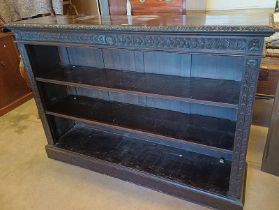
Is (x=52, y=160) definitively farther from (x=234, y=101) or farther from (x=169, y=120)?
(x=234, y=101)

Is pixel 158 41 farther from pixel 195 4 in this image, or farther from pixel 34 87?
pixel 195 4

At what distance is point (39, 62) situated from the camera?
5.83 feet

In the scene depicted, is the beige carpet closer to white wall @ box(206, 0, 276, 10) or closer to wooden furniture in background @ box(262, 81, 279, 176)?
wooden furniture in background @ box(262, 81, 279, 176)

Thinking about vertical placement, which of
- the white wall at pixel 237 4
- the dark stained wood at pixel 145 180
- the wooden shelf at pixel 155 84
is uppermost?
the white wall at pixel 237 4

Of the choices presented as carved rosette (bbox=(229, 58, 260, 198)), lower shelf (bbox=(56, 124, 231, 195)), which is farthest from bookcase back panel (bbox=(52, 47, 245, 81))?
lower shelf (bbox=(56, 124, 231, 195))

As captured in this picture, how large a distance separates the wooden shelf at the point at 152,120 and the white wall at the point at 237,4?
149cm

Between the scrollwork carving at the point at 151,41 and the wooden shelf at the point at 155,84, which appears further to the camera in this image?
the wooden shelf at the point at 155,84

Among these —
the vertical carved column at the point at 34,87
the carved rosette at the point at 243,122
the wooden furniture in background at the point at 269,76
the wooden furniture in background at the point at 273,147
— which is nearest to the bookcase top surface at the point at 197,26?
the carved rosette at the point at 243,122

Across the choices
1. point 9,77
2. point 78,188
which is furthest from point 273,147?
point 9,77

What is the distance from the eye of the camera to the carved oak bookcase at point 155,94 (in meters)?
1.17

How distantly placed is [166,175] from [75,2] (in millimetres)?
2819

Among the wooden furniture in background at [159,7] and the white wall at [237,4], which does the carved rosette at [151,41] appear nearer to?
the wooden furniture in background at [159,7]

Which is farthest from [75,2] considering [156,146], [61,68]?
[156,146]

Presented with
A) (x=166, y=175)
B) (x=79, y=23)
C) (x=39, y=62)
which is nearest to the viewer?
(x=79, y=23)
